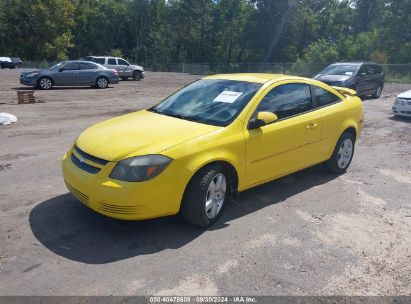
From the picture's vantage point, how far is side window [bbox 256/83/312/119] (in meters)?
5.06

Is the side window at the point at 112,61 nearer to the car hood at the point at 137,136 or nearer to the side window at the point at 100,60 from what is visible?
the side window at the point at 100,60

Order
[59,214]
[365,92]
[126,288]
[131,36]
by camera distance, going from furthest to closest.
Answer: [131,36] < [365,92] < [59,214] < [126,288]

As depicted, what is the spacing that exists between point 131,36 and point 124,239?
253 ft

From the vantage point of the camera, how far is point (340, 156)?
6410 mm

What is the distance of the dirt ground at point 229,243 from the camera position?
340 centimetres

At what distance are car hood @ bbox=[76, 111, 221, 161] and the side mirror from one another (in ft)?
1.53

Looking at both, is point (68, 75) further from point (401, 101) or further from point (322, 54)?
point (322, 54)

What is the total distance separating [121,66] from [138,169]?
26123 millimetres

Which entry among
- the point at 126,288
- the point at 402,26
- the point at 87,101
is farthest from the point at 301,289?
the point at 402,26

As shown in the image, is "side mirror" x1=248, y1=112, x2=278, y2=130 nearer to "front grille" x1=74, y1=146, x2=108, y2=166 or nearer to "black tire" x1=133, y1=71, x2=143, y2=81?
"front grille" x1=74, y1=146, x2=108, y2=166

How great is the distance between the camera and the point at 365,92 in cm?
1750

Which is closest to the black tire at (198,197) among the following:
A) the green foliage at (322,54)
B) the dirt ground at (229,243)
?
the dirt ground at (229,243)

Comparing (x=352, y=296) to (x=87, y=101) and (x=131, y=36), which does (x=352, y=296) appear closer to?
(x=87, y=101)

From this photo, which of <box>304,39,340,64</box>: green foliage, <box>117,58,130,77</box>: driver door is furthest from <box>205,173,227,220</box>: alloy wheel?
<box>304,39,340,64</box>: green foliage
